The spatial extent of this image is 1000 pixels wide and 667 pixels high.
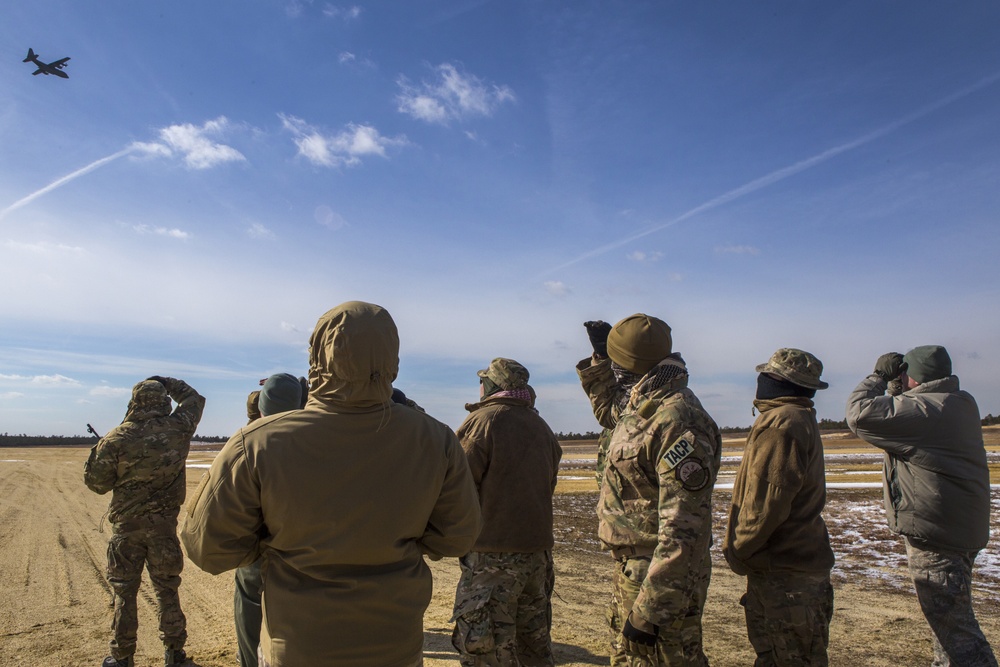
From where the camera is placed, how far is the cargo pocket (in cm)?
435

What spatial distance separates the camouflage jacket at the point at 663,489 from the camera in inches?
121

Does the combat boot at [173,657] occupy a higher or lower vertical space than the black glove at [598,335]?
lower

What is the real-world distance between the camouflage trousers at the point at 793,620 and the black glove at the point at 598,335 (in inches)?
67.6

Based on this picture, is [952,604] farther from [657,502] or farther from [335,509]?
[335,509]

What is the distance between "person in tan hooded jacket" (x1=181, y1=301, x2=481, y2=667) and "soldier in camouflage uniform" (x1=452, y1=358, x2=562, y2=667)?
78.7 inches

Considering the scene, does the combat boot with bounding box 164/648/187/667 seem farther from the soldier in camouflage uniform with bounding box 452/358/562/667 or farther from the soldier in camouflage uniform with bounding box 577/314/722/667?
the soldier in camouflage uniform with bounding box 577/314/722/667

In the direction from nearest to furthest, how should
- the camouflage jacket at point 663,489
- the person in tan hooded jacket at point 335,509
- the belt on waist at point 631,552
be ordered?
the person in tan hooded jacket at point 335,509
the camouflage jacket at point 663,489
the belt on waist at point 631,552

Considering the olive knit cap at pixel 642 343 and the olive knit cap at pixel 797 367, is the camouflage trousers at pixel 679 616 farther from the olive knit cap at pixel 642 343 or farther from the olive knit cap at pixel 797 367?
the olive knit cap at pixel 797 367

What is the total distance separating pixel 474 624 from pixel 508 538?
1.97 feet

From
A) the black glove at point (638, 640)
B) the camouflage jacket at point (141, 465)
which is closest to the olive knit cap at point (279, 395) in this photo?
the camouflage jacket at point (141, 465)

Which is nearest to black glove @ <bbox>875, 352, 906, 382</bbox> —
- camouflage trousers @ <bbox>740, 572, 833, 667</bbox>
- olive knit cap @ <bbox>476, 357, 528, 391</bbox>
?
camouflage trousers @ <bbox>740, 572, 833, 667</bbox>

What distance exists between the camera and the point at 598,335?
14.9ft

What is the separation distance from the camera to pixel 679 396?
3.41 meters

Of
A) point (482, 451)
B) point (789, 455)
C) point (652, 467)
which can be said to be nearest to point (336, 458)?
point (652, 467)
